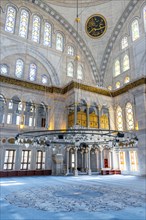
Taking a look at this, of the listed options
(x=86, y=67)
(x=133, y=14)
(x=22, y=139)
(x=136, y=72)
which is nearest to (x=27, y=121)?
(x=86, y=67)

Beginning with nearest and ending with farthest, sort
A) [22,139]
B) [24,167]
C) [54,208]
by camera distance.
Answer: [54,208], [22,139], [24,167]

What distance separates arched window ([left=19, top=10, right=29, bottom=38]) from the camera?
16703 mm

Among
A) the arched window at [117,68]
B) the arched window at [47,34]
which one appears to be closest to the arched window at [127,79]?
the arched window at [117,68]

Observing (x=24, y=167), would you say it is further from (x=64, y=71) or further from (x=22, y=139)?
(x=64, y=71)

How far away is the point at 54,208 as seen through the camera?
4.44 metres

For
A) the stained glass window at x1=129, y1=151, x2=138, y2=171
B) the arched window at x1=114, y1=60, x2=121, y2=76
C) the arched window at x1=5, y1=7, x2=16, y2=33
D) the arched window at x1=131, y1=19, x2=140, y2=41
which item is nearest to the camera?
the stained glass window at x1=129, y1=151, x2=138, y2=171

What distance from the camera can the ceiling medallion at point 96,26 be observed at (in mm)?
18541

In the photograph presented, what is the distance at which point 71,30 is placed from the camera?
1911 cm

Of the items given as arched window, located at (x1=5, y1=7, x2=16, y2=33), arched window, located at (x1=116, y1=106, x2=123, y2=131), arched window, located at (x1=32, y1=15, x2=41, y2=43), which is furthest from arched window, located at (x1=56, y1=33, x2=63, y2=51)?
arched window, located at (x1=116, y1=106, x2=123, y2=131)

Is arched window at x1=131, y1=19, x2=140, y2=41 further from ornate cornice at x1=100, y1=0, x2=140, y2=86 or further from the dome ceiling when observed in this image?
the dome ceiling

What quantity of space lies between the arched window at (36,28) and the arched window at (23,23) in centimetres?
71

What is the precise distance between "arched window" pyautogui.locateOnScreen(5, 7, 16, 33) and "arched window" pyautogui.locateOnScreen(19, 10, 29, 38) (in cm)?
71

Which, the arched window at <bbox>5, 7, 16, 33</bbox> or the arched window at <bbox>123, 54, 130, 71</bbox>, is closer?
the arched window at <bbox>5, 7, 16, 33</bbox>

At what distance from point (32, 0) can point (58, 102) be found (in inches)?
395
